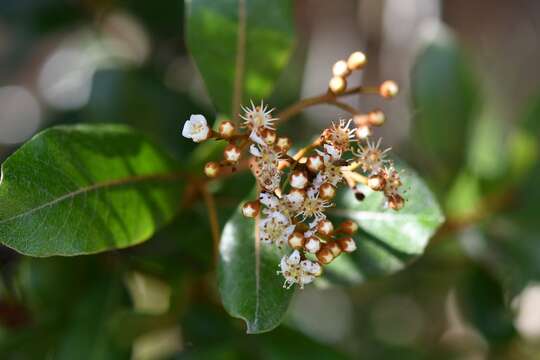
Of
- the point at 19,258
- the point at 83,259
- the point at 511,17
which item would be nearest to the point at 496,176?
the point at 83,259

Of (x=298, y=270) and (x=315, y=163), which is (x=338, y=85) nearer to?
(x=315, y=163)

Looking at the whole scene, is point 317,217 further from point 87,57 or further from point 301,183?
point 87,57

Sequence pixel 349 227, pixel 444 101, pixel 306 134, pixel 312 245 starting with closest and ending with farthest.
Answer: pixel 312 245 < pixel 349 227 < pixel 444 101 < pixel 306 134

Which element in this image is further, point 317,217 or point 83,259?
point 83,259

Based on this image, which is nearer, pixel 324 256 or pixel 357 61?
pixel 324 256

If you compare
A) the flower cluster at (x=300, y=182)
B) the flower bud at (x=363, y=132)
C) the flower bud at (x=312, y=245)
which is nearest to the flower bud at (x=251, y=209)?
the flower cluster at (x=300, y=182)

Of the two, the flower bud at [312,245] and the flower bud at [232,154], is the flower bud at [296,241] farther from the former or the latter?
the flower bud at [232,154]

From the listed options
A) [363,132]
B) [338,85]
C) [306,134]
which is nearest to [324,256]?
[363,132]
